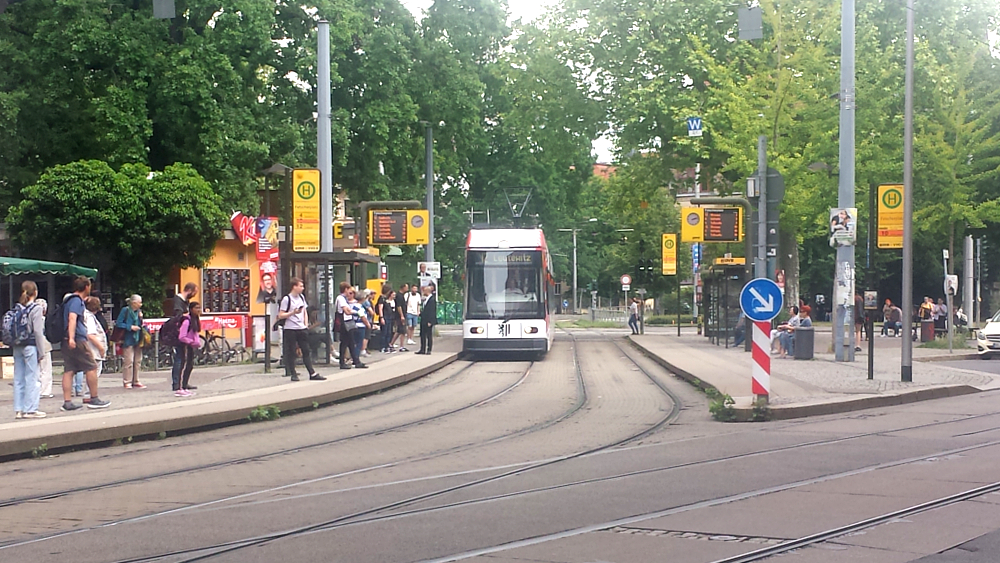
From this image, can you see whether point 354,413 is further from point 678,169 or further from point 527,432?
point 678,169

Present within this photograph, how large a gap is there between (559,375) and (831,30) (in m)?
13.2

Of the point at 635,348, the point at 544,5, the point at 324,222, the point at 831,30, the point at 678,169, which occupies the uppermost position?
the point at 544,5

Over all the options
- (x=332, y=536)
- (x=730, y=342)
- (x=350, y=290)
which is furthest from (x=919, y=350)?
(x=332, y=536)

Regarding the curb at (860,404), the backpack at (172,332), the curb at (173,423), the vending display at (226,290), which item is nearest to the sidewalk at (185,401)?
the curb at (173,423)

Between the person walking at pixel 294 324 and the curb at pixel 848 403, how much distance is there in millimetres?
6546

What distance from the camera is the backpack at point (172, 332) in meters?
16.9

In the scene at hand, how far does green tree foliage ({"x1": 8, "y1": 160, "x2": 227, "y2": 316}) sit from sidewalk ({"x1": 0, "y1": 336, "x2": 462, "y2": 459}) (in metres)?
5.90

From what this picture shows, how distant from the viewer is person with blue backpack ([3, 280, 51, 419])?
1328cm

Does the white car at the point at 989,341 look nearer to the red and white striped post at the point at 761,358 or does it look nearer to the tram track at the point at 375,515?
the red and white striped post at the point at 761,358

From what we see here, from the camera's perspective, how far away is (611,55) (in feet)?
124

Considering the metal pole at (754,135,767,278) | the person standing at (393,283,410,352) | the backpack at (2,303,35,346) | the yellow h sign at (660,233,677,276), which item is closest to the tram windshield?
the person standing at (393,283,410,352)

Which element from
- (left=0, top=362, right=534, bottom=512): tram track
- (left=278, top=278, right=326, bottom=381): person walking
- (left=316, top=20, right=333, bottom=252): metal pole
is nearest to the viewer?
(left=0, top=362, right=534, bottom=512): tram track

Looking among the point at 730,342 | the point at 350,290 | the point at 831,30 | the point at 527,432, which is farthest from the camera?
the point at 730,342

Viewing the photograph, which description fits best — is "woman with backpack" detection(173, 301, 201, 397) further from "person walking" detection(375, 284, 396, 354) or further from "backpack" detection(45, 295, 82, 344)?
"person walking" detection(375, 284, 396, 354)
